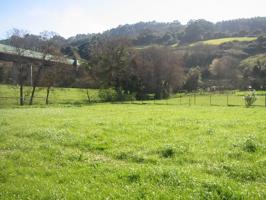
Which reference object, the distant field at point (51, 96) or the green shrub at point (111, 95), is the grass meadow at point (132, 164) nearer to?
the distant field at point (51, 96)

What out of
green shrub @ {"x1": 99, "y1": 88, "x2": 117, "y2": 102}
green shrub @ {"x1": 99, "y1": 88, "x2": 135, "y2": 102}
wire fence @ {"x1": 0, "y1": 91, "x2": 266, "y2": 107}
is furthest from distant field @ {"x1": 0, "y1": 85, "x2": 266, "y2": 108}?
green shrub @ {"x1": 99, "y1": 88, "x2": 135, "y2": 102}

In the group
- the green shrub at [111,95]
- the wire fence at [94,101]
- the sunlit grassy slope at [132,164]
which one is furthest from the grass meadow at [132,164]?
the green shrub at [111,95]

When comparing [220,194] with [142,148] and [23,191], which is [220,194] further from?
[142,148]

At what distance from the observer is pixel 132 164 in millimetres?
15023

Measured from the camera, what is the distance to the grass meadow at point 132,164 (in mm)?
11445

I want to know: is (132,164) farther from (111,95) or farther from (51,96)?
(51,96)

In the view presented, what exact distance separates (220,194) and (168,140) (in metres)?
9.30

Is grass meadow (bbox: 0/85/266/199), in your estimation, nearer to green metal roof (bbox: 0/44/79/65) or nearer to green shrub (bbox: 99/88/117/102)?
green metal roof (bbox: 0/44/79/65)

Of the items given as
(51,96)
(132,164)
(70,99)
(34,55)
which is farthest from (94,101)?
(132,164)

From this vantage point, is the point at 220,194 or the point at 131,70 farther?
the point at 131,70

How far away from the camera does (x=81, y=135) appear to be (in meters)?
21.9

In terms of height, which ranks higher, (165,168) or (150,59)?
(150,59)

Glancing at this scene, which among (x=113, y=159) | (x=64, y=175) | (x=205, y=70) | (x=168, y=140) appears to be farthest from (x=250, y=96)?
(x=205, y=70)

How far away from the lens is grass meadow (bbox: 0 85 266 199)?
37.6ft
